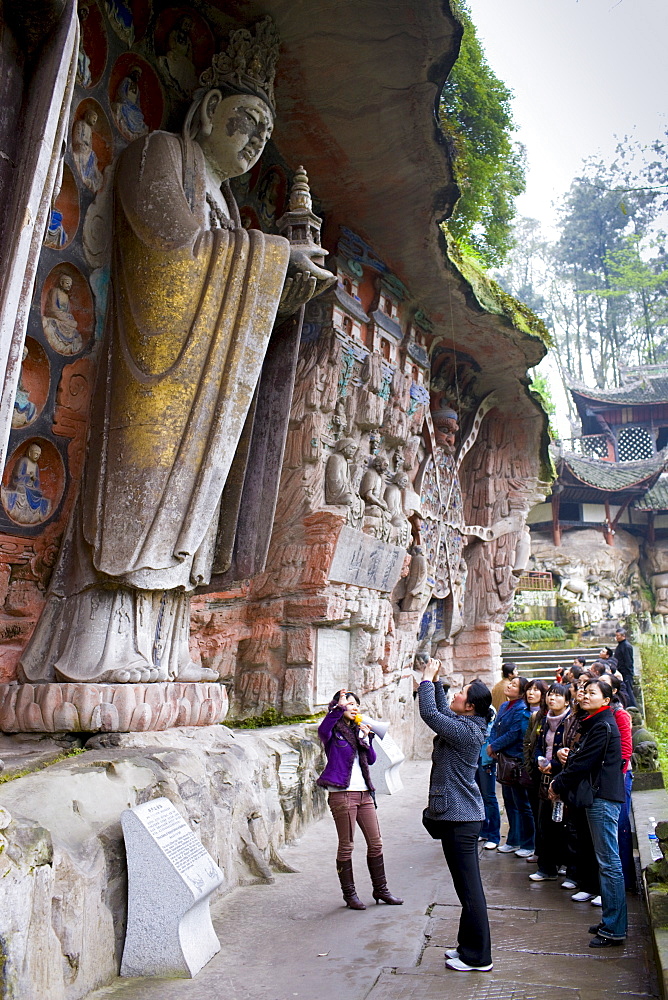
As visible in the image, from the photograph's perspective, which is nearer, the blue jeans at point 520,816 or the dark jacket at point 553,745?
the dark jacket at point 553,745

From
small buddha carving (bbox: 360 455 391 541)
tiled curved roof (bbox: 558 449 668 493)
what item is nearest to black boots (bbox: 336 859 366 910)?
small buddha carving (bbox: 360 455 391 541)

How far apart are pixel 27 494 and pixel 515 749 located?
10.6ft

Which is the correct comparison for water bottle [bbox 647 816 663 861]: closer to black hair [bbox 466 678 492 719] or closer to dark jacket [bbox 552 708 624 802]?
dark jacket [bbox 552 708 624 802]

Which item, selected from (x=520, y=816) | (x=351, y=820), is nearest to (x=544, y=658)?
(x=520, y=816)

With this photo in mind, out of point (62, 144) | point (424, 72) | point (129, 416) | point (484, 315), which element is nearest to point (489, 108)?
point (484, 315)

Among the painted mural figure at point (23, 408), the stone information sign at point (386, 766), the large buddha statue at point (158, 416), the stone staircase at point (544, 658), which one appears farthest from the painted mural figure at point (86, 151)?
the stone staircase at point (544, 658)

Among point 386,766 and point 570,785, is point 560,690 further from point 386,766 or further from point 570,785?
point 386,766

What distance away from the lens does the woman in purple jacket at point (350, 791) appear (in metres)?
4.00

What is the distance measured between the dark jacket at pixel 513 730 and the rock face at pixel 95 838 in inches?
58.8

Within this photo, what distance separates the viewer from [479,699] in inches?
135

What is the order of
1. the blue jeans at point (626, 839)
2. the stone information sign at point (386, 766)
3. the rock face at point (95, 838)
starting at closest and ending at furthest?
the rock face at point (95, 838)
the blue jeans at point (626, 839)
the stone information sign at point (386, 766)

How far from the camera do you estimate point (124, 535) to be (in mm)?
4035

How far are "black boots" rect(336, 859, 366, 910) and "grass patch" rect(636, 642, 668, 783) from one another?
454cm

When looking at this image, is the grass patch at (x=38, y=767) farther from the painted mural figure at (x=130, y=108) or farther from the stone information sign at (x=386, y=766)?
the stone information sign at (x=386, y=766)
